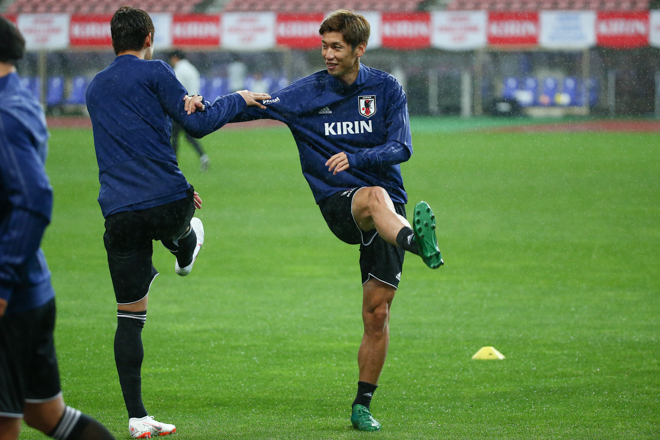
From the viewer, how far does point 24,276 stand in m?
2.77

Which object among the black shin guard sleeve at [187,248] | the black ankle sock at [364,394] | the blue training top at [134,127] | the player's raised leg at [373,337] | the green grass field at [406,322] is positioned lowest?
the green grass field at [406,322]

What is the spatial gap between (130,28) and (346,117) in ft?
4.12

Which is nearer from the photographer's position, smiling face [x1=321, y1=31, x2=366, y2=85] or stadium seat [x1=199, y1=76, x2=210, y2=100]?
smiling face [x1=321, y1=31, x2=366, y2=85]

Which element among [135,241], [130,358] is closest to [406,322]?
[130,358]

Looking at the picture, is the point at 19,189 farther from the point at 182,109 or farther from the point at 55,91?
the point at 55,91

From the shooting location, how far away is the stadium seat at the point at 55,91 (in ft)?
116

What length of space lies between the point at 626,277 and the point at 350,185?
4.98 meters

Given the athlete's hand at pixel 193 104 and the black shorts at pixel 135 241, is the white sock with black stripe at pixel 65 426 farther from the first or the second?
the athlete's hand at pixel 193 104

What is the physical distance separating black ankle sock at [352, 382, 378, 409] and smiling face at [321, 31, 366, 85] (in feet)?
5.52

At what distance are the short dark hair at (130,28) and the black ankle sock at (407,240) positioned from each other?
155 cm

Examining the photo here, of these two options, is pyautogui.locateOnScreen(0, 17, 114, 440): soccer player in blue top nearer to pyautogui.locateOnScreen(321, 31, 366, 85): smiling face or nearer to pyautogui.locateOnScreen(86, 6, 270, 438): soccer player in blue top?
pyautogui.locateOnScreen(86, 6, 270, 438): soccer player in blue top

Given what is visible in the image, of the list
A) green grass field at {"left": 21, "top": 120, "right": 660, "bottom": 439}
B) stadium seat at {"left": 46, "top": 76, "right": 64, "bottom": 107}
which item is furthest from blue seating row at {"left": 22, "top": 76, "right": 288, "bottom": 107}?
green grass field at {"left": 21, "top": 120, "right": 660, "bottom": 439}

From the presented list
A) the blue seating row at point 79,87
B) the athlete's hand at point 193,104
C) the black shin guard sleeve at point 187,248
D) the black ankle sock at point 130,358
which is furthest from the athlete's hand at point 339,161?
the blue seating row at point 79,87

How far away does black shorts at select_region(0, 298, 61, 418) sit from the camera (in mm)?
2746
